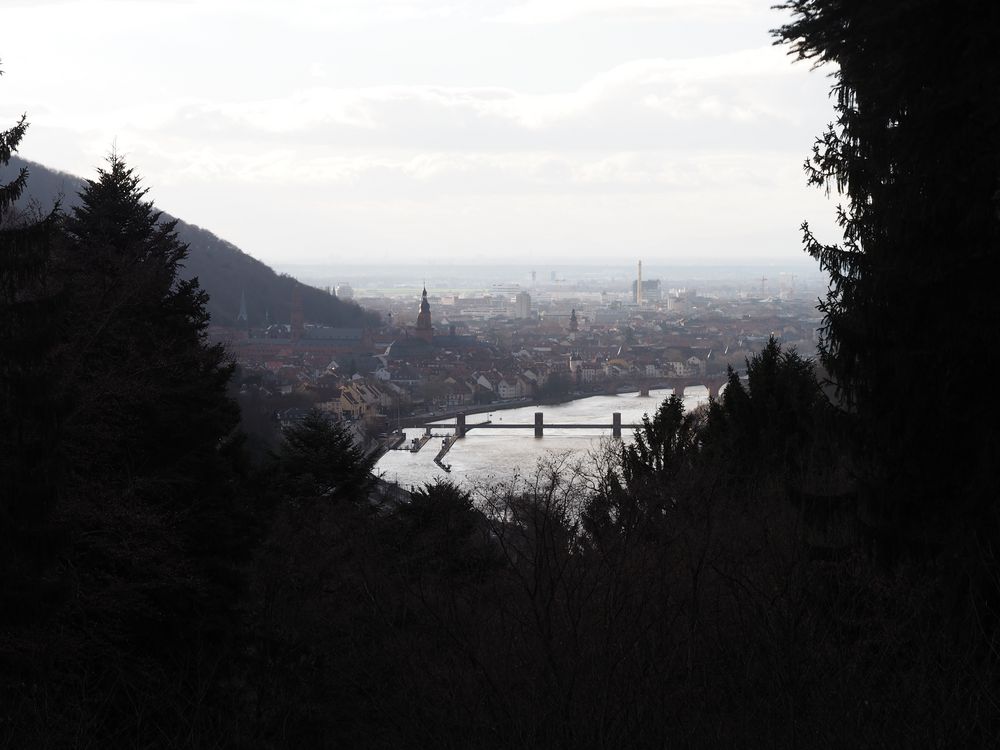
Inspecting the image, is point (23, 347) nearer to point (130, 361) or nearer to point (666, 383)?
point (130, 361)

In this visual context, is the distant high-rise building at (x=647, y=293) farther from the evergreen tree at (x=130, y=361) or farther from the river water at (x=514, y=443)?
the evergreen tree at (x=130, y=361)

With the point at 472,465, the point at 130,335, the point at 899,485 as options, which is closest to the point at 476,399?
the point at 472,465

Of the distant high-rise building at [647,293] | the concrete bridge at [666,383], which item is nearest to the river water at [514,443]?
the concrete bridge at [666,383]

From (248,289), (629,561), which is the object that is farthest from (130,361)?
(248,289)

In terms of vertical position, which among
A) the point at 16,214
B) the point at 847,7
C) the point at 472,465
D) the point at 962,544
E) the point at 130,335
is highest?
the point at 847,7

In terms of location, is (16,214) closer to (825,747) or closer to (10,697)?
(10,697)
